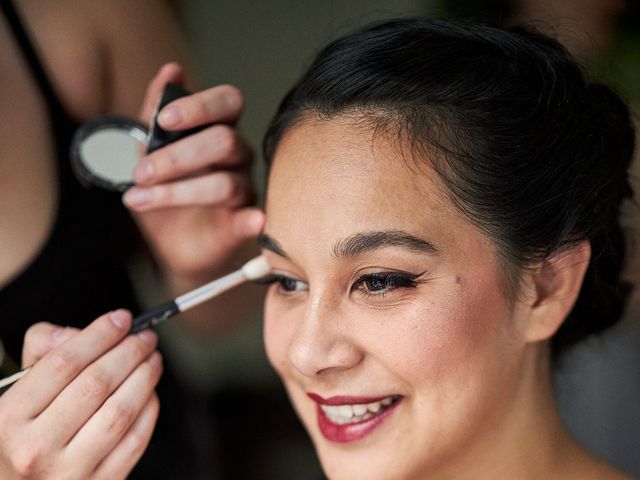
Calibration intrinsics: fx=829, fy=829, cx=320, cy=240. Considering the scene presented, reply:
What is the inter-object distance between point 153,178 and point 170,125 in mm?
87

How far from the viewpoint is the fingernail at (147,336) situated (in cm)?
112

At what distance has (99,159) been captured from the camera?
131 cm

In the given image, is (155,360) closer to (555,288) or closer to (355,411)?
(355,411)

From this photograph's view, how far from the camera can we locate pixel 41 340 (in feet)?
3.61

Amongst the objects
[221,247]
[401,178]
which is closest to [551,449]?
[401,178]

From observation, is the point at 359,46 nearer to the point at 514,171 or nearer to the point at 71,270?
the point at 514,171

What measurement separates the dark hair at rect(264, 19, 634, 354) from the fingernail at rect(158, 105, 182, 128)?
18 cm

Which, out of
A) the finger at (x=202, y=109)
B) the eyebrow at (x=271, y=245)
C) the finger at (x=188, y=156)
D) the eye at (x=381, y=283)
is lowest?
the eye at (x=381, y=283)

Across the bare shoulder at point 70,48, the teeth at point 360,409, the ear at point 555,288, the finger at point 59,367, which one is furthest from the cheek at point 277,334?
the bare shoulder at point 70,48

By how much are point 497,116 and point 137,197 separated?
0.56 metres

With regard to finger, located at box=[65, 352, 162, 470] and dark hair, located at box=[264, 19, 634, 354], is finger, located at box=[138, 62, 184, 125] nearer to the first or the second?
dark hair, located at box=[264, 19, 634, 354]

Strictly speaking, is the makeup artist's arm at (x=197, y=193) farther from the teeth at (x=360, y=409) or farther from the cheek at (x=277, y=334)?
the teeth at (x=360, y=409)

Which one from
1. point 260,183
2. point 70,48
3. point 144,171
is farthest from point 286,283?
point 260,183

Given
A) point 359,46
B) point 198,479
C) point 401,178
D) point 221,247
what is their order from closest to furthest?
point 401,178 → point 359,46 → point 221,247 → point 198,479
